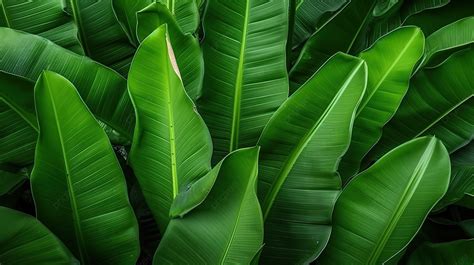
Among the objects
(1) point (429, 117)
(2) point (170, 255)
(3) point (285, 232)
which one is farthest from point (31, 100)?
(1) point (429, 117)

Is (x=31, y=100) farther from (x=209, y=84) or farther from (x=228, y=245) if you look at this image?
(x=228, y=245)

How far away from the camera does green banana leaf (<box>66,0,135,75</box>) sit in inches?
51.7

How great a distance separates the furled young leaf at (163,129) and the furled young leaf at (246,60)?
0.17m

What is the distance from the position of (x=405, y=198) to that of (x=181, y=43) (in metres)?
0.47

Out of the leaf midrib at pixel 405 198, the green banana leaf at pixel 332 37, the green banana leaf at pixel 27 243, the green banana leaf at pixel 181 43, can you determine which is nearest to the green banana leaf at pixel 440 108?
the green banana leaf at pixel 332 37

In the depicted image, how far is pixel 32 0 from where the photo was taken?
1.23m

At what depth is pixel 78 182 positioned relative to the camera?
38.7 inches

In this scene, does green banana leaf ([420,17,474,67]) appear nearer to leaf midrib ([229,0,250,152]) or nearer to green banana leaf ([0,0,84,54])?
leaf midrib ([229,0,250,152])

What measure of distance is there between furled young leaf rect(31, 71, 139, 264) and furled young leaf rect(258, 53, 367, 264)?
25 centimetres

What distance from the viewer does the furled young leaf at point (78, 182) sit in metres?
0.91

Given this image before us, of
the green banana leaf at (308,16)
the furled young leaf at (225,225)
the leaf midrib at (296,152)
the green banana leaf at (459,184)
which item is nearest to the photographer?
the furled young leaf at (225,225)

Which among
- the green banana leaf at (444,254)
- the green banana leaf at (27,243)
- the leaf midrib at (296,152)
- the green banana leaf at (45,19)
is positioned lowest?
the green banana leaf at (444,254)

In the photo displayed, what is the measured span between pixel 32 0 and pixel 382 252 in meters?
0.83

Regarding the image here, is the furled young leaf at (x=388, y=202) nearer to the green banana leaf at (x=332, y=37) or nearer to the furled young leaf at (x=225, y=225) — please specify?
the furled young leaf at (x=225, y=225)
